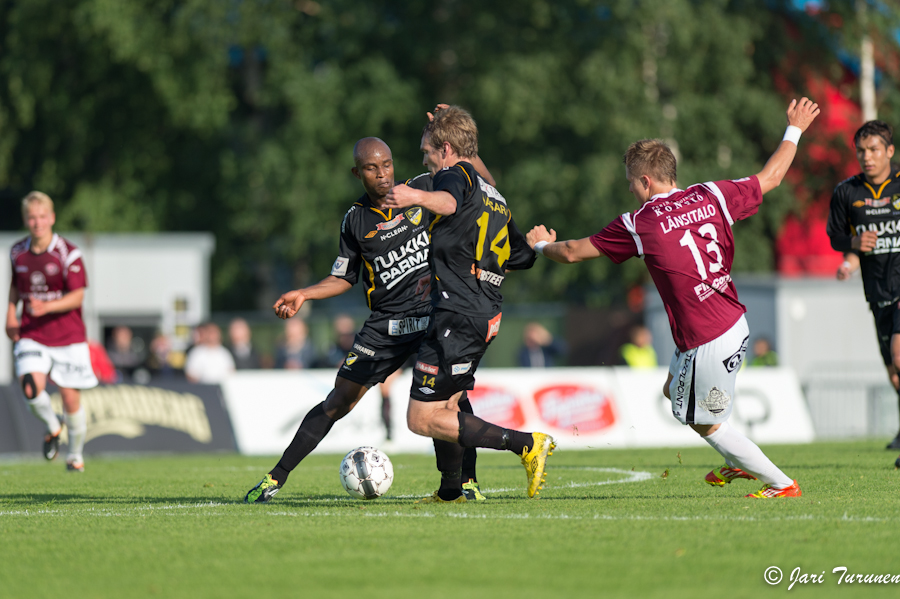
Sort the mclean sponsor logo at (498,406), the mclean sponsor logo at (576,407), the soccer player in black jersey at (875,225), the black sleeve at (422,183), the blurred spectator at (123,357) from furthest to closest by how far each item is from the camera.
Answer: the blurred spectator at (123,357) < the mclean sponsor logo at (576,407) < the mclean sponsor logo at (498,406) < the soccer player in black jersey at (875,225) < the black sleeve at (422,183)

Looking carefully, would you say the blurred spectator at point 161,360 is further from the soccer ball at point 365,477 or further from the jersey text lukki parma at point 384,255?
the jersey text lukki parma at point 384,255

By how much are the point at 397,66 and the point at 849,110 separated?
→ 13.4m

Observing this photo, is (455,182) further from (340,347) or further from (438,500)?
(340,347)

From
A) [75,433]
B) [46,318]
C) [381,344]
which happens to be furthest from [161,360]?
[381,344]

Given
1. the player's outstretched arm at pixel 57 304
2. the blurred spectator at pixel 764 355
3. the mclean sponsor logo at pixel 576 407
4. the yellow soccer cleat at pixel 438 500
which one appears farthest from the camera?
the blurred spectator at pixel 764 355

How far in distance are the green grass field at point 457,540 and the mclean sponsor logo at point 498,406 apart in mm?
7186

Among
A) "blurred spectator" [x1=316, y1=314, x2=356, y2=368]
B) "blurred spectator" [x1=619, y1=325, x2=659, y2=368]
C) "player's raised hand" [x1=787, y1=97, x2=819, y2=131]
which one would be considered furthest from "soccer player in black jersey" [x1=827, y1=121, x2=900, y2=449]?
"blurred spectator" [x1=316, y1=314, x2=356, y2=368]

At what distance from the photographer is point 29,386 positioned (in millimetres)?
10984

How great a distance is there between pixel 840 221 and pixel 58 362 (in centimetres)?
741

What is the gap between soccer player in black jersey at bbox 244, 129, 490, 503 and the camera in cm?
757

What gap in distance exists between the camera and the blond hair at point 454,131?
7.07 metres

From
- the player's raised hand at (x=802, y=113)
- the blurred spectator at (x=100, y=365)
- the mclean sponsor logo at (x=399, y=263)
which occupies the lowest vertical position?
the blurred spectator at (x=100, y=365)

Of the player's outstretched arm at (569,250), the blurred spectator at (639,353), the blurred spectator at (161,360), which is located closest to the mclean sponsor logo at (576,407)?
the blurred spectator at (639,353)

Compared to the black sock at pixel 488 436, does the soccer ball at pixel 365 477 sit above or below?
below
